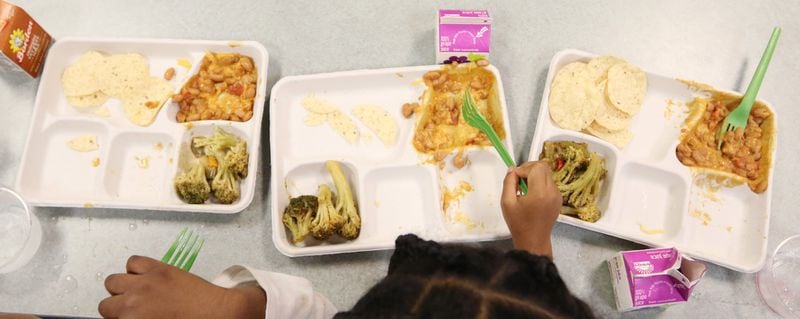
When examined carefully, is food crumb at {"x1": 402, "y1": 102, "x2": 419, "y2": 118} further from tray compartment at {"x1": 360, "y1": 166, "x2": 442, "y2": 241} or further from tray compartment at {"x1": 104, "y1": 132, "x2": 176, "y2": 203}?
tray compartment at {"x1": 104, "y1": 132, "x2": 176, "y2": 203}

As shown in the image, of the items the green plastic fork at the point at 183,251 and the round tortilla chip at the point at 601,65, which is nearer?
the green plastic fork at the point at 183,251

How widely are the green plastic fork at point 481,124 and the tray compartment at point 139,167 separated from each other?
79 centimetres

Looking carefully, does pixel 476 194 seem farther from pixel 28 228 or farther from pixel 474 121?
pixel 28 228

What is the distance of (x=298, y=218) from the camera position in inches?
51.5

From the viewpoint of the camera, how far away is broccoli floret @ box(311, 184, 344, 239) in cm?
131

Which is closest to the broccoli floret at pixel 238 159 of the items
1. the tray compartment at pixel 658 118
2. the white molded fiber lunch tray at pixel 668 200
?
the white molded fiber lunch tray at pixel 668 200

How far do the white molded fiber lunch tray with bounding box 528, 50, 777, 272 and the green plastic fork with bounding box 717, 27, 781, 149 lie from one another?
7 cm

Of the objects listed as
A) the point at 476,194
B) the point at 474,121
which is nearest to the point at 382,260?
the point at 476,194

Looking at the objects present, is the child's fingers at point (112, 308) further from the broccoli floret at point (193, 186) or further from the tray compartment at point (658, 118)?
the tray compartment at point (658, 118)

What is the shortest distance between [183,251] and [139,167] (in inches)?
10.3

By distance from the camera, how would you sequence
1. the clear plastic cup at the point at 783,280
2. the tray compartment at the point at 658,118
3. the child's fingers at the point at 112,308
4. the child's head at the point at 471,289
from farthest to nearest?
the tray compartment at the point at 658,118
the clear plastic cup at the point at 783,280
the child's fingers at the point at 112,308
the child's head at the point at 471,289

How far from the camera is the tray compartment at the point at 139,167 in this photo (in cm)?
140

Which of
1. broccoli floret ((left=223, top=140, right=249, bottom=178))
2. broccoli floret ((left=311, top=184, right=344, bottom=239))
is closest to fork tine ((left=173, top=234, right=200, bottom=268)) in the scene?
broccoli floret ((left=223, top=140, right=249, bottom=178))

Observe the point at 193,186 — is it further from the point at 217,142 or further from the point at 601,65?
the point at 601,65
